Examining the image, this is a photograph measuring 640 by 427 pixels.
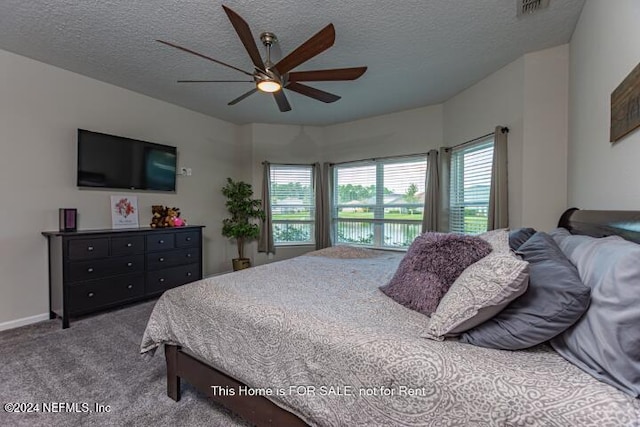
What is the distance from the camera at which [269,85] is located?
7.39ft

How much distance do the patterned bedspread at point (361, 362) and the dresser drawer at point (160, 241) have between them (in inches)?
78.5

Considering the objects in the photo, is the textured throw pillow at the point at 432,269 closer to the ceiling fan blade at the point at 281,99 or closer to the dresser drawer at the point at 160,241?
the ceiling fan blade at the point at 281,99

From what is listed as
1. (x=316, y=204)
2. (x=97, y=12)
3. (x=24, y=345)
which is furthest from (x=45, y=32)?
(x=316, y=204)

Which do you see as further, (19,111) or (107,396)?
(19,111)

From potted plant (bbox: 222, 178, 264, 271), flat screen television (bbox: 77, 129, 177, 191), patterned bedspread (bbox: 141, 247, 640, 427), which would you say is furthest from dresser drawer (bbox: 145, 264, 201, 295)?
patterned bedspread (bbox: 141, 247, 640, 427)

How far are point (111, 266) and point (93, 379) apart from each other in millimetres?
1461

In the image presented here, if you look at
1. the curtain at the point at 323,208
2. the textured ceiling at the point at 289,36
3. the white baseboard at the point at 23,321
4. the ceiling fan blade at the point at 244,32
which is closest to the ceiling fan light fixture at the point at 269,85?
the ceiling fan blade at the point at 244,32

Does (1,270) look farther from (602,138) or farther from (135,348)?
(602,138)

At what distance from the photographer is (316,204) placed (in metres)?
5.14

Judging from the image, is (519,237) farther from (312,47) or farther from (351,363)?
(312,47)

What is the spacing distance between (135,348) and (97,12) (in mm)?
2658

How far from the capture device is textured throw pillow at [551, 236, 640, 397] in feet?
2.46

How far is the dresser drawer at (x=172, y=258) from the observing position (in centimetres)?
347

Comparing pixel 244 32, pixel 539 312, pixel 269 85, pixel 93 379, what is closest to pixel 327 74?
pixel 269 85
